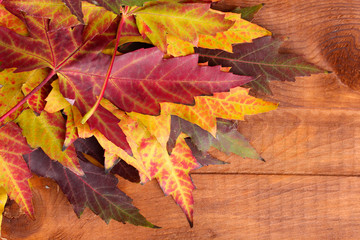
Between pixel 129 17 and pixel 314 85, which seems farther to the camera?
pixel 314 85

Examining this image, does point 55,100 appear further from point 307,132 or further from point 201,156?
point 307,132

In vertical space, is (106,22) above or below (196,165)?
above

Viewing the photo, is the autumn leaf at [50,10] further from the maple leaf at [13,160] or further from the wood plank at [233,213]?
the wood plank at [233,213]

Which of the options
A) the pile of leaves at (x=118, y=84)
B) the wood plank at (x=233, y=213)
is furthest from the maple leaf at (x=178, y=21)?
the wood plank at (x=233, y=213)

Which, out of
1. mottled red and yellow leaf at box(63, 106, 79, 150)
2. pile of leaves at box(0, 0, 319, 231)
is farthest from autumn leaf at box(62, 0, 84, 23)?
mottled red and yellow leaf at box(63, 106, 79, 150)

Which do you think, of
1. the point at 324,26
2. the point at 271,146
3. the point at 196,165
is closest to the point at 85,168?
the point at 196,165

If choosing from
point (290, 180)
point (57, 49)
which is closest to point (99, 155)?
point (57, 49)

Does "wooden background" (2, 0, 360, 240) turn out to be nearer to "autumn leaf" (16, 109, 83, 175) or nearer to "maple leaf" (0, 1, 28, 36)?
"autumn leaf" (16, 109, 83, 175)

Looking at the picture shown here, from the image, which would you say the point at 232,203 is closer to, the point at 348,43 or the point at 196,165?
the point at 196,165
